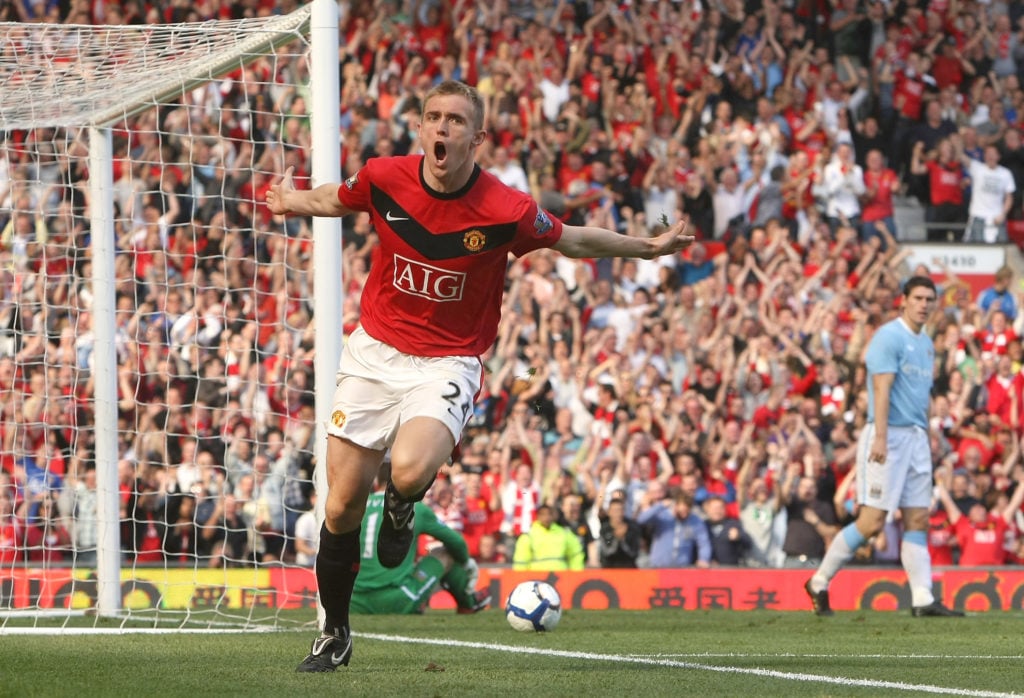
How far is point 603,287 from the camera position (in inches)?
677

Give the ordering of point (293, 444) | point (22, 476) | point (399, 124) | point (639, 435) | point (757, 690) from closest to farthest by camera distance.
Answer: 1. point (757, 690)
2. point (22, 476)
3. point (293, 444)
4. point (639, 435)
5. point (399, 124)

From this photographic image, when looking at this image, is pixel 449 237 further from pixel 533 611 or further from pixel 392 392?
pixel 533 611

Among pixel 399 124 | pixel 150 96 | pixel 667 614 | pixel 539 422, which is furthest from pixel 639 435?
pixel 150 96

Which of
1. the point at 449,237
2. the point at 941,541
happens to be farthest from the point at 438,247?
the point at 941,541

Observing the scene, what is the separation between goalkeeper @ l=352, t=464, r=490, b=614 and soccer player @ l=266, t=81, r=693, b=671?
4625 mm

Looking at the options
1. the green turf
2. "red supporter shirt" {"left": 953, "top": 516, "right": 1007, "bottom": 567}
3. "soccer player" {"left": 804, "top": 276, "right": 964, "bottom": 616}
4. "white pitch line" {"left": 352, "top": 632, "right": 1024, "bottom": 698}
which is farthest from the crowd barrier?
"white pitch line" {"left": 352, "top": 632, "right": 1024, "bottom": 698}

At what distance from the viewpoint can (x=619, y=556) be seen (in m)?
14.5

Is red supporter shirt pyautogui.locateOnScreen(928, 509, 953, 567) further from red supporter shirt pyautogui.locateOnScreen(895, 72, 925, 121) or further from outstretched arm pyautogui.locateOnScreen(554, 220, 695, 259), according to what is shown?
outstretched arm pyautogui.locateOnScreen(554, 220, 695, 259)

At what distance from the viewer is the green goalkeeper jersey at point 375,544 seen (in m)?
10.9

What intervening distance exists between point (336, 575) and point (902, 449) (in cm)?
549

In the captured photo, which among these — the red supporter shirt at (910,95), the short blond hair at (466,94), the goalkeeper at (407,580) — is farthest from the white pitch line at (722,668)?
the red supporter shirt at (910,95)

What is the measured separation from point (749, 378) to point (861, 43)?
6866 mm

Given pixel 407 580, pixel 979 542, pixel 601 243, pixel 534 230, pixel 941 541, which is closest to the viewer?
pixel 534 230

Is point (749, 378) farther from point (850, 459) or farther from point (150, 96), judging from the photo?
point (150, 96)
